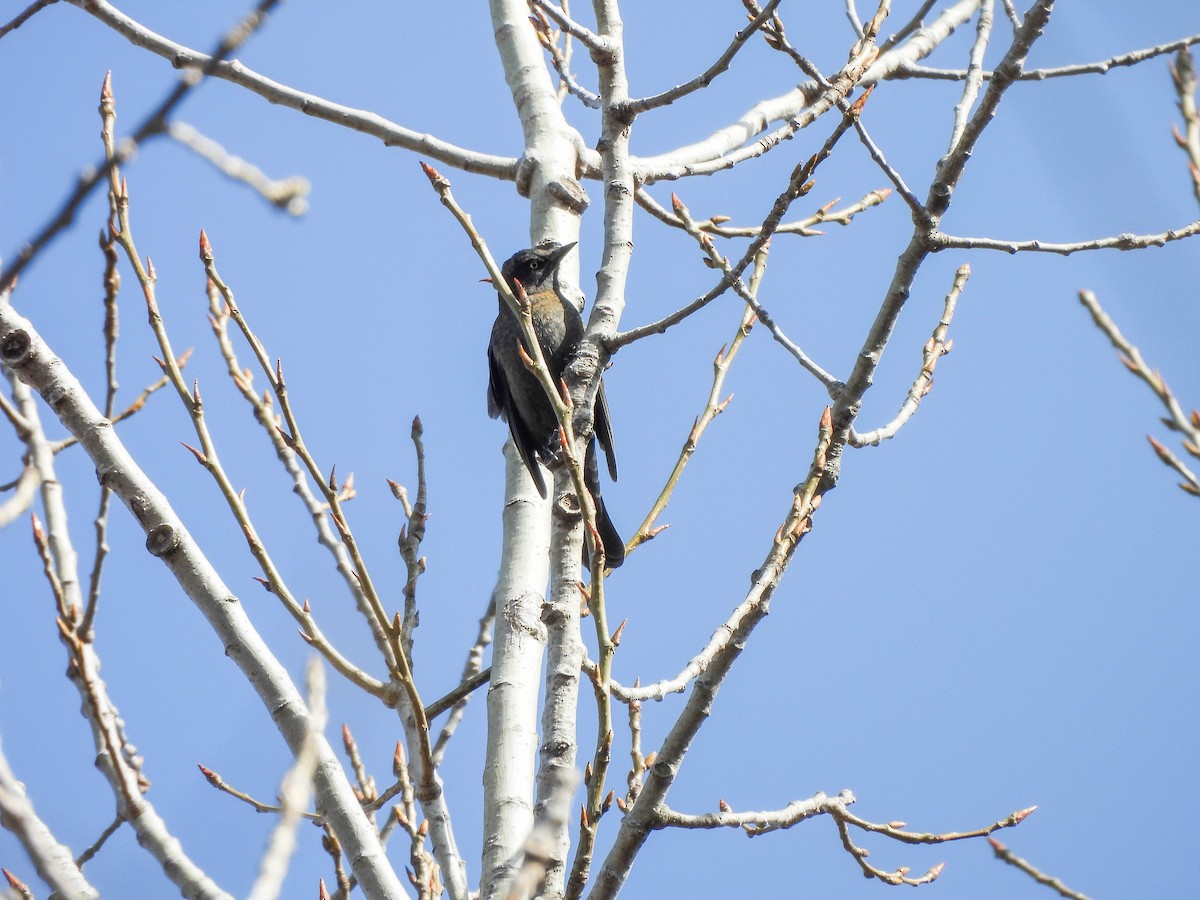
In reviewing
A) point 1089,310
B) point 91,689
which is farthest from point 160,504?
point 1089,310

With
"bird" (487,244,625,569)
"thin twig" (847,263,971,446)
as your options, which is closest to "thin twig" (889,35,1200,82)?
"thin twig" (847,263,971,446)

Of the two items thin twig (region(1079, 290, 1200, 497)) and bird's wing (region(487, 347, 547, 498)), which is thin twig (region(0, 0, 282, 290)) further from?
bird's wing (region(487, 347, 547, 498))

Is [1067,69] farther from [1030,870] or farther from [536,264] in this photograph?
[1030,870]

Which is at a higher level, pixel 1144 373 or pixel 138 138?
pixel 1144 373

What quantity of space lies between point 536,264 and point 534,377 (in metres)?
0.41

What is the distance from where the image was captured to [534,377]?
4.18m

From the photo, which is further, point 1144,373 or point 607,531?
point 607,531

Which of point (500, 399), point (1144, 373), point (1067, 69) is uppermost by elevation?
point (1067, 69)

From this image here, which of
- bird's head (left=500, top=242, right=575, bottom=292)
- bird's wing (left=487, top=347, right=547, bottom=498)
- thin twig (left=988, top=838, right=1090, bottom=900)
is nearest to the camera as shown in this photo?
thin twig (left=988, top=838, right=1090, bottom=900)

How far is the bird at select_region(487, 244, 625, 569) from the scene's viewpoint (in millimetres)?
4391

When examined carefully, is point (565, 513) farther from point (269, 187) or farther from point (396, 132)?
point (396, 132)

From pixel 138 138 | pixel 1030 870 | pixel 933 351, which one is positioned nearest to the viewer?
pixel 138 138

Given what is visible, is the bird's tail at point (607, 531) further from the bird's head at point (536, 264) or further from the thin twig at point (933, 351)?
the thin twig at point (933, 351)

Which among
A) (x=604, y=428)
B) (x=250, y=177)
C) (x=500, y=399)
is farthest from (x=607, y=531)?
(x=250, y=177)
